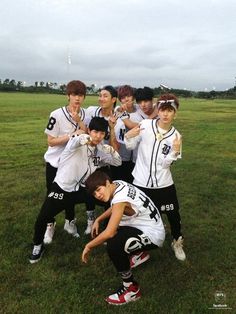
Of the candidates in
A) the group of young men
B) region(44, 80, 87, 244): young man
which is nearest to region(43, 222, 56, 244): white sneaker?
the group of young men

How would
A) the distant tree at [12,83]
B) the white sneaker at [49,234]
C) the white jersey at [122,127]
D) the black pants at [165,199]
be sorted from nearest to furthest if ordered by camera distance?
the black pants at [165,199] < the white jersey at [122,127] < the white sneaker at [49,234] < the distant tree at [12,83]

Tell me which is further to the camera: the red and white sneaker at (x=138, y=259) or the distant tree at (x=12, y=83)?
the distant tree at (x=12, y=83)

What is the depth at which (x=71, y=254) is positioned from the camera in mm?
5531

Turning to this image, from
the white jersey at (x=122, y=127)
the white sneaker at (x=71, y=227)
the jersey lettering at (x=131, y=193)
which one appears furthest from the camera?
the white sneaker at (x=71, y=227)

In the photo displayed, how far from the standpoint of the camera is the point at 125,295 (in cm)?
446

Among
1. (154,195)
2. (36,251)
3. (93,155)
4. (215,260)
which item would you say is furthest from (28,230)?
(215,260)

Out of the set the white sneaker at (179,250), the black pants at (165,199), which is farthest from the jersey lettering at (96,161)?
the white sneaker at (179,250)

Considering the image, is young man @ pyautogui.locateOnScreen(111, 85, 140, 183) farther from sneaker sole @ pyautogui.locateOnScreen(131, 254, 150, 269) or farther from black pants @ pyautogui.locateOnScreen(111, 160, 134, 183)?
sneaker sole @ pyautogui.locateOnScreen(131, 254, 150, 269)

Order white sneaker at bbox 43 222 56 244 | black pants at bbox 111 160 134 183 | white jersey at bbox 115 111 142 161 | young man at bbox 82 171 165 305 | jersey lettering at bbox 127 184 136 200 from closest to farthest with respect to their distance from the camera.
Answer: young man at bbox 82 171 165 305 → jersey lettering at bbox 127 184 136 200 → white jersey at bbox 115 111 142 161 → white sneaker at bbox 43 222 56 244 → black pants at bbox 111 160 134 183

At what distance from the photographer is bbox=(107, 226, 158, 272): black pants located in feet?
14.4

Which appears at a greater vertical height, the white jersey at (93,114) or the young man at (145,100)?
the young man at (145,100)

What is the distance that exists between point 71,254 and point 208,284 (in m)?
1.93

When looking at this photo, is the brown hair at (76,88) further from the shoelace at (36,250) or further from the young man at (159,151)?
the shoelace at (36,250)

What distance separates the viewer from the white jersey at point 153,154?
199 inches
